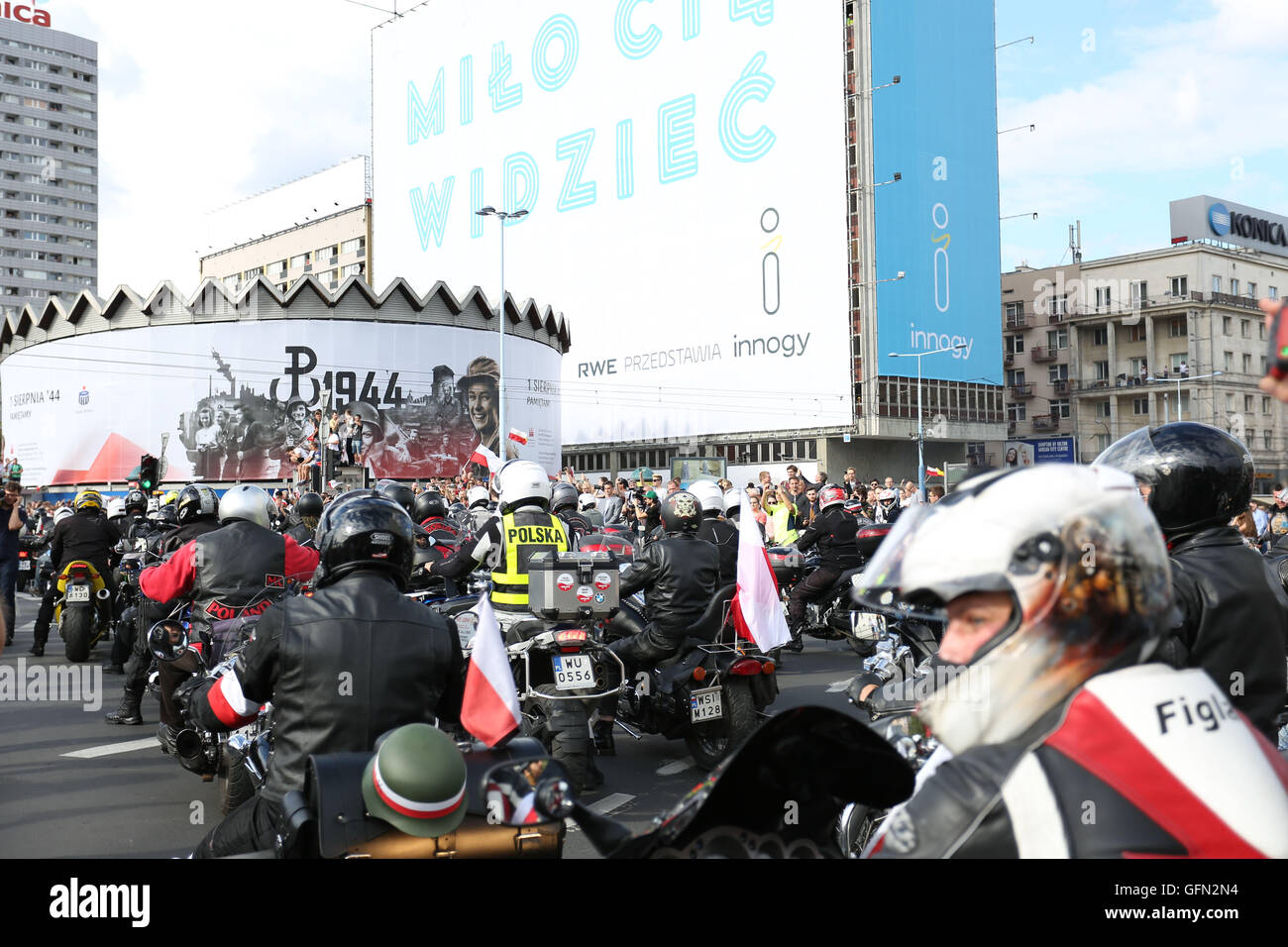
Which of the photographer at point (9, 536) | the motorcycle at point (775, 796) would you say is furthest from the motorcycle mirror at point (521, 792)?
the photographer at point (9, 536)

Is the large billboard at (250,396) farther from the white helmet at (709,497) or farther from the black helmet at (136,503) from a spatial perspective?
the white helmet at (709,497)

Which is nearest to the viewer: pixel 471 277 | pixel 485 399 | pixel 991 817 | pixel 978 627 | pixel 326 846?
pixel 991 817

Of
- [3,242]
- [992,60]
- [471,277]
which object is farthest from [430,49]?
[3,242]

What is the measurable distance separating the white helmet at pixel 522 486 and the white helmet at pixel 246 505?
1.53 meters

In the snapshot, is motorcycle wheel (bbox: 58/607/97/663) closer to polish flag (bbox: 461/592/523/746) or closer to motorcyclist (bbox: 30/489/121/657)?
motorcyclist (bbox: 30/489/121/657)

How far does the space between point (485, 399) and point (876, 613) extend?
37.3 metres

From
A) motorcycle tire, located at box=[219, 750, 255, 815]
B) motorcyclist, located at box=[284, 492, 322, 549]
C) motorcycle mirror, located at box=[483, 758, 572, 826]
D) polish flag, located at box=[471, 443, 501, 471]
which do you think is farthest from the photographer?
motorcycle mirror, located at box=[483, 758, 572, 826]

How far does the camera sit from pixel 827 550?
11.4 m

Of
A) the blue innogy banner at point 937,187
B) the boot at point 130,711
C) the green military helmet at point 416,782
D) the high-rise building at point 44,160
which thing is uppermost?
the high-rise building at point 44,160

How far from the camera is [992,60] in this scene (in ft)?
192

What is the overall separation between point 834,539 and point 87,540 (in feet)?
25.6

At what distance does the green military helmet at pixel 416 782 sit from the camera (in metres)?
2.74

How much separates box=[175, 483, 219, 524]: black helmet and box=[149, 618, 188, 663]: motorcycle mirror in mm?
2166
